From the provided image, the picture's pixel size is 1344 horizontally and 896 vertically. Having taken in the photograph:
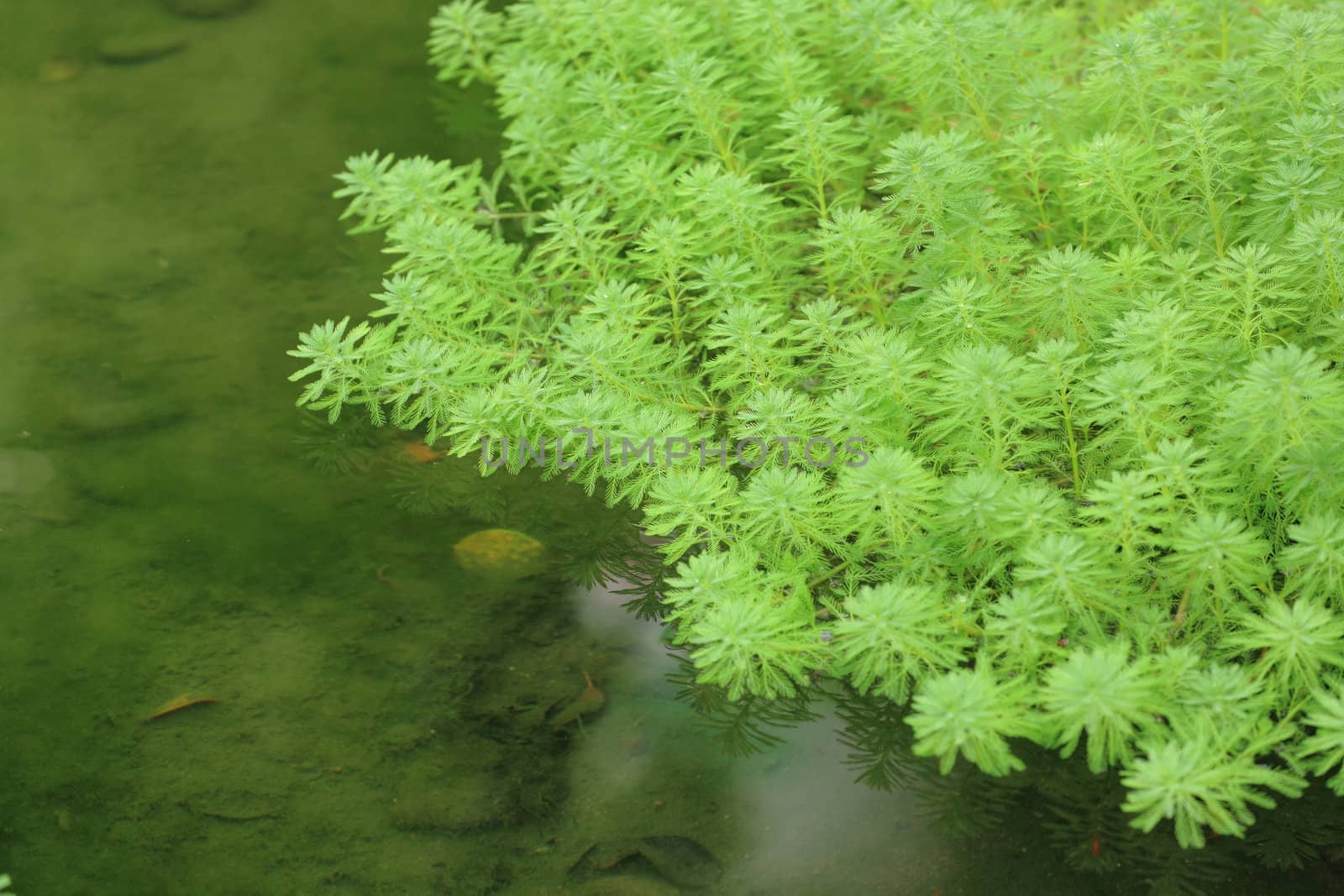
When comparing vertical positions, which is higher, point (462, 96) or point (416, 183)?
point (416, 183)

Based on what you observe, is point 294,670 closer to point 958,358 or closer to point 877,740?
point 877,740

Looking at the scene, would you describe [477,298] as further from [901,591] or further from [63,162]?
[63,162]

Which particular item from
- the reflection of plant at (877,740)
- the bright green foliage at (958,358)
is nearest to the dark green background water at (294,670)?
the reflection of plant at (877,740)

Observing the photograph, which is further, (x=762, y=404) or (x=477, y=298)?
(x=477, y=298)

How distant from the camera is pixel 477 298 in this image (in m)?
3.04

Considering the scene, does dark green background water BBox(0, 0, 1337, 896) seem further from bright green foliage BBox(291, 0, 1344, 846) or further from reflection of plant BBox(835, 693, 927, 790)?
bright green foliage BBox(291, 0, 1344, 846)

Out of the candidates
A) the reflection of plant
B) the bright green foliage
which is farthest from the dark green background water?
the bright green foliage

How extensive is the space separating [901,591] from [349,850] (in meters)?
1.24

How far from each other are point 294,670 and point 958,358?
1.62 metres

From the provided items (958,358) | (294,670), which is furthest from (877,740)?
(294,670)

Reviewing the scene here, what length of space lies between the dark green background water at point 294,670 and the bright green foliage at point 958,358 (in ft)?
0.58

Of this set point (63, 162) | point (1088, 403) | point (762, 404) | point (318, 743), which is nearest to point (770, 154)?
point (762, 404)

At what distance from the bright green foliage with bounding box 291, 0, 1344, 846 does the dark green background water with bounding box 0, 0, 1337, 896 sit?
0.58ft

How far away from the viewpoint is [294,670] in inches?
109
